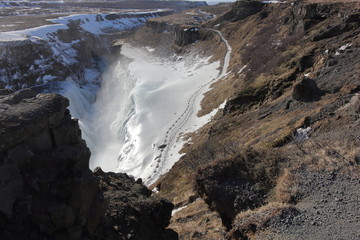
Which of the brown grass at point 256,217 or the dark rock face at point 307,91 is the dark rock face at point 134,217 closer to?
the brown grass at point 256,217

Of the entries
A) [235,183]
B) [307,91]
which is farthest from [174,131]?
[235,183]

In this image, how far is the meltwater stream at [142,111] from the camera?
35750 mm

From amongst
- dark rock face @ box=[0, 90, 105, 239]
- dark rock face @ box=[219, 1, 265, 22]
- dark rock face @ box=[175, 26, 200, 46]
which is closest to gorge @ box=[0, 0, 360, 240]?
dark rock face @ box=[0, 90, 105, 239]

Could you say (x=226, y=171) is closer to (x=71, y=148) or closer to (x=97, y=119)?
(x=71, y=148)

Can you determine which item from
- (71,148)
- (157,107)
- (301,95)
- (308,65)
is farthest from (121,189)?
(157,107)

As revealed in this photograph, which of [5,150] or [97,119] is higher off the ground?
[97,119]

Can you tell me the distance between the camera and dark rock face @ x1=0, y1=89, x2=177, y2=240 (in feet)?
35.3

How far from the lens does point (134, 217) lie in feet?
46.9

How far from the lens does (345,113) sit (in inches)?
718

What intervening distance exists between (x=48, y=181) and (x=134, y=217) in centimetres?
446

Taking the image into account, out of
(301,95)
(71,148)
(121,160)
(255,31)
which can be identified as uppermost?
(255,31)

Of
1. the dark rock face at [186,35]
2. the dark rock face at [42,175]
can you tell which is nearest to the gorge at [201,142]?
the dark rock face at [42,175]

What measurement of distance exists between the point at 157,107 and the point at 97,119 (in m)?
11.7

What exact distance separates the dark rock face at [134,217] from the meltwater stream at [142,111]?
13847 millimetres
